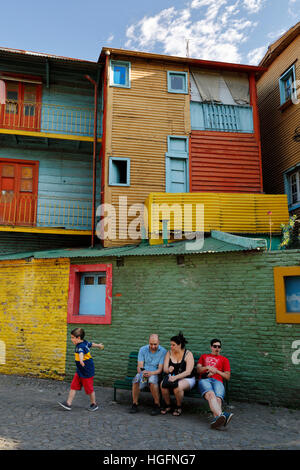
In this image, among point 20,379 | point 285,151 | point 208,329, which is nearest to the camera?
point 208,329

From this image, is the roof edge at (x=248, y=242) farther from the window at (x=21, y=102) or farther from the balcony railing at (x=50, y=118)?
the window at (x=21, y=102)

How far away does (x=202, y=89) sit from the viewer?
492 inches

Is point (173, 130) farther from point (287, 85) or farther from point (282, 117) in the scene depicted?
point (287, 85)

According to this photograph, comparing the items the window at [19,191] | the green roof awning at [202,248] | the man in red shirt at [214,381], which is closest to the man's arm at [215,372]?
the man in red shirt at [214,381]

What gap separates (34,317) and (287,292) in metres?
6.21

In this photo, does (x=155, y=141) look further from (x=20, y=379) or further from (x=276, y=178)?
(x=20, y=379)

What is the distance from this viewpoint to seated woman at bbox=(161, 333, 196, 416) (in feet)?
19.3

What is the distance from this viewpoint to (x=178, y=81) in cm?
1246

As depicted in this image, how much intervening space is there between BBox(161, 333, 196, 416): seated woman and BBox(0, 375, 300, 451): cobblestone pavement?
0.92 ft

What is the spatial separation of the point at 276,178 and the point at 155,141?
4840 mm

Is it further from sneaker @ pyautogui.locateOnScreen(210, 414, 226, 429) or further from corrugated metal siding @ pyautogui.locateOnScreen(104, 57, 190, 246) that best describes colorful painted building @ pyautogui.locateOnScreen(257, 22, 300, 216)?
sneaker @ pyautogui.locateOnScreen(210, 414, 226, 429)

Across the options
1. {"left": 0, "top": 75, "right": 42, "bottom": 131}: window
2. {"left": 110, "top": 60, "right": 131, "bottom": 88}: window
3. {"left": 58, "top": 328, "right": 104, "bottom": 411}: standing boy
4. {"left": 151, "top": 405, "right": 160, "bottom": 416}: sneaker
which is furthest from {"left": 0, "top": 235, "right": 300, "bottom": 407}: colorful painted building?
{"left": 110, "top": 60, "right": 131, "bottom": 88}: window

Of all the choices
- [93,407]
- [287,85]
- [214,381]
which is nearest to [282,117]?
[287,85]
